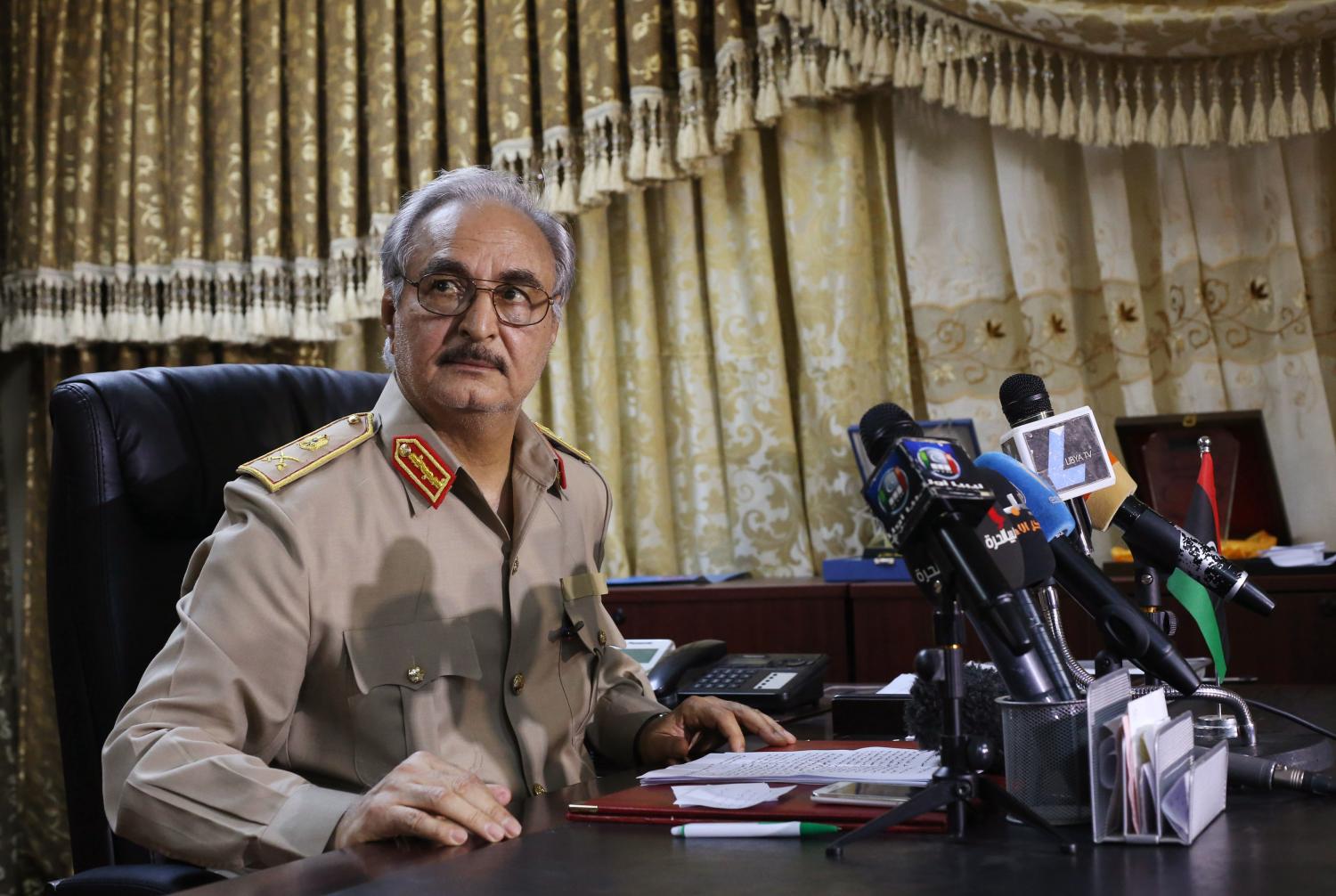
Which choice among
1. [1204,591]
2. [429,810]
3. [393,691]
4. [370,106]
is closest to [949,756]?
[429,810]

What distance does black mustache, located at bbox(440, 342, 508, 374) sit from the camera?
1583 millimetres

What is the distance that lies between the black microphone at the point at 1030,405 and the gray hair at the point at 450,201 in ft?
2.37

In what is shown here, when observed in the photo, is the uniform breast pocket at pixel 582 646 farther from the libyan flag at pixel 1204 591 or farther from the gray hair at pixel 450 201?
the libyan flag at pixel 1204 591

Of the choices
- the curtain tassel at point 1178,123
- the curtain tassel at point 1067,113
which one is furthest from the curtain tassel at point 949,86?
the curtain tassel at point 1178,123

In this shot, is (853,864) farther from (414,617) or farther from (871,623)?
(871,623)

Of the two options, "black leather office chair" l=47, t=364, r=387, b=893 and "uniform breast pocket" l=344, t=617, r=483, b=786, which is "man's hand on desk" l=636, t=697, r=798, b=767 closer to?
"uniform breast pocket" l=344, t=617, r=483, b=786

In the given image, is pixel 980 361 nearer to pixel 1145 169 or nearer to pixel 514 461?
pixel 1145 169

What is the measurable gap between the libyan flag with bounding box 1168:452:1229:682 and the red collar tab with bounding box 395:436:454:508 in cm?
82

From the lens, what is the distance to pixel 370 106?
3.06 m

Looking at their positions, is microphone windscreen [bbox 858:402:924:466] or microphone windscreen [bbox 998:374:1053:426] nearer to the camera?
microphone windscreen [bbox 858:402:924:466]

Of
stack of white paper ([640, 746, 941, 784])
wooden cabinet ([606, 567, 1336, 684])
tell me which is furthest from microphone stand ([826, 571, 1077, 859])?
wooden cabinet ([606, 567, 1336, 684])

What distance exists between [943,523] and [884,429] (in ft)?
0.29

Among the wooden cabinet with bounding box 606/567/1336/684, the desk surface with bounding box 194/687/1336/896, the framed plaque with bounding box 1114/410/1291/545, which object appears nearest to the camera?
the desk surface with bounding box 194/687/1336/896

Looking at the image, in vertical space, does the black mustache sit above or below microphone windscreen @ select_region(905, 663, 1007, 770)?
above
